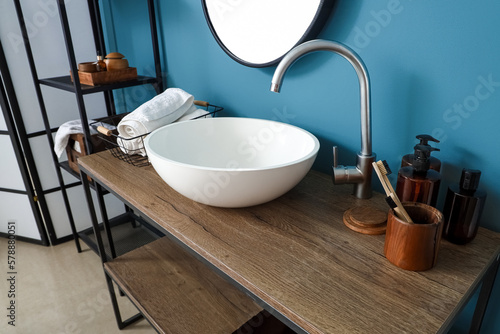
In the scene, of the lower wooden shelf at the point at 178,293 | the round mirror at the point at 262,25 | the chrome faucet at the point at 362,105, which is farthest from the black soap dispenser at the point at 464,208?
the lower wooden shelf at the point at 178,293

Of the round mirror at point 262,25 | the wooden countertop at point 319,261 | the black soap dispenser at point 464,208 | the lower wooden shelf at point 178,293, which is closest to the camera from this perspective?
the wooden countertop at point 319,261

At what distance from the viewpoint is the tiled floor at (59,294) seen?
145cm

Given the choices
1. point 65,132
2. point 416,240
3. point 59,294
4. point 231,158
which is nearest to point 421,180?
point 416,240

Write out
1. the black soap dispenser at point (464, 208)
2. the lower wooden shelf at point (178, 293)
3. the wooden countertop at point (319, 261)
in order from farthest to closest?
the lower wooden shelf at point (178, 293) → the black soap dispenser at point (464, 208) → the wooden countertop at point (319, 261)

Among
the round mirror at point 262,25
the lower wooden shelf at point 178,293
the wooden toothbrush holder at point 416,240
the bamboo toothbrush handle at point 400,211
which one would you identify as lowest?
the lower wooden shelf at point 178,293

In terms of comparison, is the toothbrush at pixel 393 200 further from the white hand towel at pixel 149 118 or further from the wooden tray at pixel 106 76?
the wooden tray at pixel 106 76

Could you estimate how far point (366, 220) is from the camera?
2.37 ft

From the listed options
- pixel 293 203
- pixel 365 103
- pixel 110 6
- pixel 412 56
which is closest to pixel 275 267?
pixel 293 203

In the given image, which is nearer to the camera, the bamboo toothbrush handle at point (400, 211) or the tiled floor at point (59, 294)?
the bamboo toothbrush handle at point (400, 211)

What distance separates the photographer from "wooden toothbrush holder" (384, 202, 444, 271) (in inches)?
22.3

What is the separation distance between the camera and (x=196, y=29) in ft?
4.09

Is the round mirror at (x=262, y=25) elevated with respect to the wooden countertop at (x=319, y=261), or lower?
elevated

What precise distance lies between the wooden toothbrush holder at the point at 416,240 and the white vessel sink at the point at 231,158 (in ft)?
0.77

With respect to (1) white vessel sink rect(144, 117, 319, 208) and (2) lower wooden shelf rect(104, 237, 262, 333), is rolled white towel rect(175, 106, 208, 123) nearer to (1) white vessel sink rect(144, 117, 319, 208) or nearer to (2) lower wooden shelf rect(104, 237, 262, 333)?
(1) white vessel sink rect(144, 117, 319, 208)
